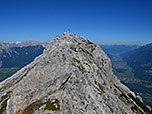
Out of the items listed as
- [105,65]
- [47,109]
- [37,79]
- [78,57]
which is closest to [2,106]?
[37,79]

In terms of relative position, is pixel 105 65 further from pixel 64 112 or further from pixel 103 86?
pixel 64 112

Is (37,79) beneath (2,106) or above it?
above

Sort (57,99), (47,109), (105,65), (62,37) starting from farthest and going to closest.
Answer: (105,65) → (62,37) → (57,99) → (47,109)

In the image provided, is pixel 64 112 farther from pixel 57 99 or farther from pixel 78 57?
pixel 78 57

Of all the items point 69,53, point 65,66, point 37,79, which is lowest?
point 37,79

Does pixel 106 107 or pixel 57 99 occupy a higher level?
pixel 57 99

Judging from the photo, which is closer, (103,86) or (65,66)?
(65,66)

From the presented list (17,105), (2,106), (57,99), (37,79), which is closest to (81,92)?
(57,99)

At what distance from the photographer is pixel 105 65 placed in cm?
7425

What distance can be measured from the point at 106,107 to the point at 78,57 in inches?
981

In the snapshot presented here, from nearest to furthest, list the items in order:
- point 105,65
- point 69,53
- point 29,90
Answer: point 29,90 < point 69,53 < point 105,65

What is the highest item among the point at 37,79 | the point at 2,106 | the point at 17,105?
the point at 37,79

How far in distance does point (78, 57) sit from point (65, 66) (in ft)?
34.7

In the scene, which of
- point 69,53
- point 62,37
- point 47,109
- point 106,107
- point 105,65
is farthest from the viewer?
point 105,65
